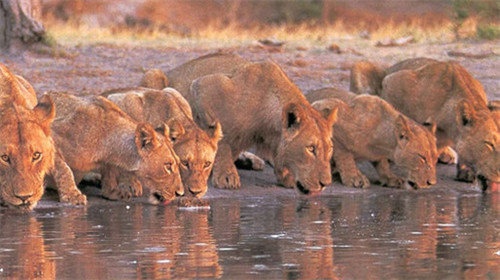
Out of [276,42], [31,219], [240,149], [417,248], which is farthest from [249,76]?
[276,42]

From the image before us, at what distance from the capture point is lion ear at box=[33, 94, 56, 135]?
9.20 meters

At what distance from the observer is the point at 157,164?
10.0m

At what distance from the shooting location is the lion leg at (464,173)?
42.2 ft

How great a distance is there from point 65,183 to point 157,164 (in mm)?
734

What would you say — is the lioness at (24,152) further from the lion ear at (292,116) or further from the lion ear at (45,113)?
the lion ear at (292,116)

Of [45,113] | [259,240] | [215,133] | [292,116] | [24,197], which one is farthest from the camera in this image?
[292,116]

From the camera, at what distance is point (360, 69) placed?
1469cm

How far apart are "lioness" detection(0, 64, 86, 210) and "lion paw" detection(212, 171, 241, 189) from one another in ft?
7.68

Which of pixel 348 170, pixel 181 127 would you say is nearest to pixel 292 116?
pixel 181 127

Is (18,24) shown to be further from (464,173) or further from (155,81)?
(464,173)

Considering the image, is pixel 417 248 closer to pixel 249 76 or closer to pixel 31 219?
pixel 31 219

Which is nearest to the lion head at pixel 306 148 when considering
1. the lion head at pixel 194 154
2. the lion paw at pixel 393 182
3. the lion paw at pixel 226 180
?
Result: the lion paw at pixel 226 180

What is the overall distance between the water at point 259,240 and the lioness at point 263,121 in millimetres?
416

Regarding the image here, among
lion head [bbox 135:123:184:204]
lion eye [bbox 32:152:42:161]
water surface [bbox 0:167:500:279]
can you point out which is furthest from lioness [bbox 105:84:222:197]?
lion eye [bbox 32:152:42:161]
